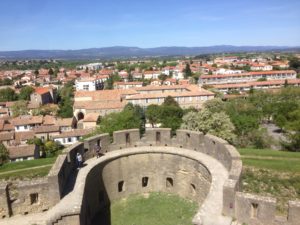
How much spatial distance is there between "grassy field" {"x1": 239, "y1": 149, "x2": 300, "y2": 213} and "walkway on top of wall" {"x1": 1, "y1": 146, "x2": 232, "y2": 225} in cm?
316

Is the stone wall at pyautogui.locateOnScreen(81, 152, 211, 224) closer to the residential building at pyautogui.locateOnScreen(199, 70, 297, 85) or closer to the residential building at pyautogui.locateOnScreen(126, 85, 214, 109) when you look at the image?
the residential building at pyautogui.locateOnScreen(126, 85, 214, 109)

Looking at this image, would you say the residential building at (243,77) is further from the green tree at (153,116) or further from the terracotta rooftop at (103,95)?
the green tree at (153,116)

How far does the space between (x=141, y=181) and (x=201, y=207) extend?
22.1 feet

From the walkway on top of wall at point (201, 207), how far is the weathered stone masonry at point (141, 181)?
0.11ft

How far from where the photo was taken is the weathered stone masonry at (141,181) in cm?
1005

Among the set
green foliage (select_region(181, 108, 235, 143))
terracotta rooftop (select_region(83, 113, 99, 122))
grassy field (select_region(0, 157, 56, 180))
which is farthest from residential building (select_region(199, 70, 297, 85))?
grassy field (select_region(0, 157, 56, 180))

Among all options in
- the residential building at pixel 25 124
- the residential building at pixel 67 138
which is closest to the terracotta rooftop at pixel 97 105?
the residential building at pixel 25 124

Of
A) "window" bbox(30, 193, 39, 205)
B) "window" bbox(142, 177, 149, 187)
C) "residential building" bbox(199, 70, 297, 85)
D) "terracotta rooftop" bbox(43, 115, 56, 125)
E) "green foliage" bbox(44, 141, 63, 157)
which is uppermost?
"window" bbox(30, 193, 39, 205)

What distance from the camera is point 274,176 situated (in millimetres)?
16516

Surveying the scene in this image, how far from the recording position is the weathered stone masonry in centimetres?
1005

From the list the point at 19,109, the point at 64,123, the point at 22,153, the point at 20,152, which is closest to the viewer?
the point at 22,153

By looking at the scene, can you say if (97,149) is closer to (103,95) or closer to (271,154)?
(271,154)

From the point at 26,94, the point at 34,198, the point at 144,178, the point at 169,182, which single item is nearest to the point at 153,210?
the point at 169,182

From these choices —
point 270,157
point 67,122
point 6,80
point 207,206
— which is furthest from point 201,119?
point 6,80
